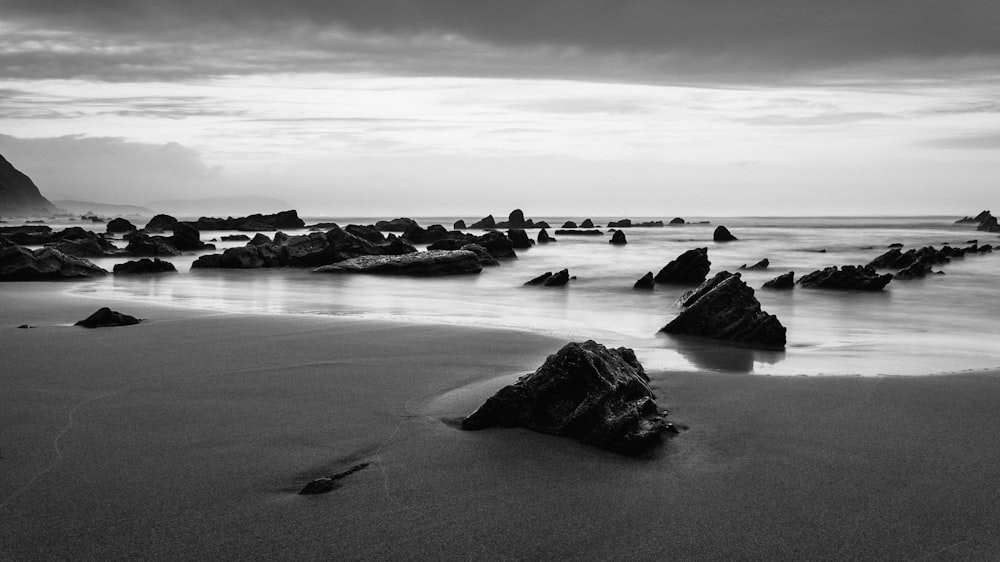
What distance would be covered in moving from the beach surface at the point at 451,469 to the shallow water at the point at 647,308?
1.40 m

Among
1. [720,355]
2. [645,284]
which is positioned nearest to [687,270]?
[645,284]

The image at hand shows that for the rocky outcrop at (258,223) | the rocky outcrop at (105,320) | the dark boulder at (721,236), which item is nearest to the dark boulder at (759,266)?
the rocky outcrop at (105,320)

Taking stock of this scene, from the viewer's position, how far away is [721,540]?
3213mm

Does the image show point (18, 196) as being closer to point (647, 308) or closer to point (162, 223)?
point (162, 223)

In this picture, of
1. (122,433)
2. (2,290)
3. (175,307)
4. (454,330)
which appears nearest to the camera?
(122,433)

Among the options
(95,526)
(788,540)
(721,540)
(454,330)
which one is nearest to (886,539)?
(788,540)

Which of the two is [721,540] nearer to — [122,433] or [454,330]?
[122,433]

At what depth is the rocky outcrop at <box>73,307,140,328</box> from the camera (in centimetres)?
829

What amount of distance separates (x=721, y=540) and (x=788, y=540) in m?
0.30

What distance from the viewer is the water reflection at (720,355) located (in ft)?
22.9

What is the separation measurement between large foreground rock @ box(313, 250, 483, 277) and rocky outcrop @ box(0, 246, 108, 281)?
18.4 feet

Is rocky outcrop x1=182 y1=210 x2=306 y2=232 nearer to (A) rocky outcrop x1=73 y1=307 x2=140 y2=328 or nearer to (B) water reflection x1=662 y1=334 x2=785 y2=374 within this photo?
(A) rocky outcrop x1=73 y1=307 x2=140 y2=328

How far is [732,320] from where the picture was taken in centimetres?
872

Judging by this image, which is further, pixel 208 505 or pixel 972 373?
pixel 972 373
